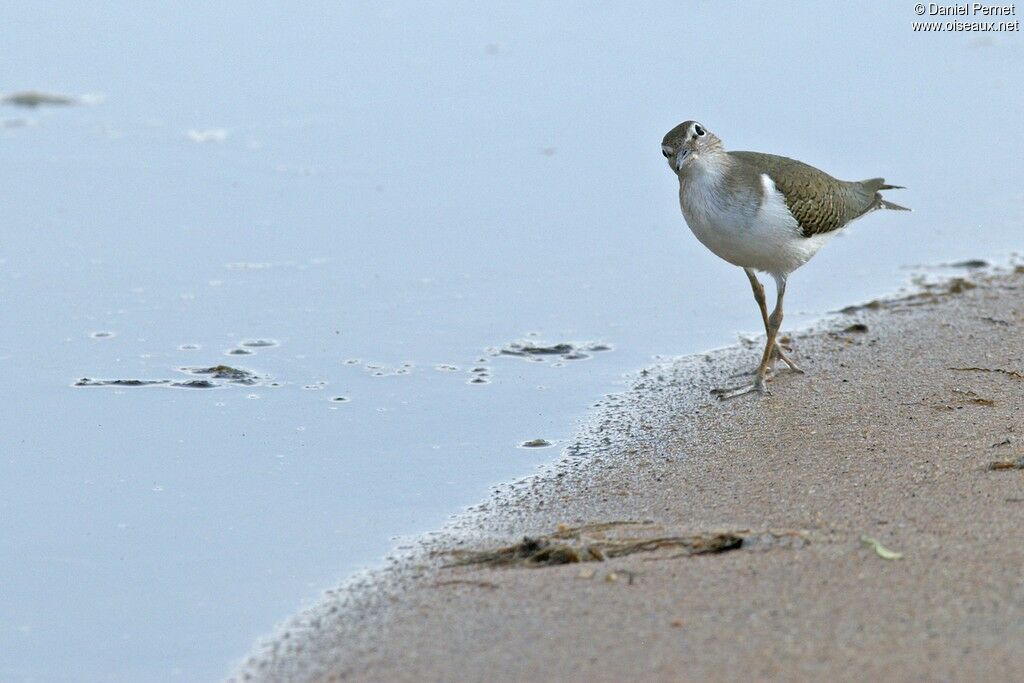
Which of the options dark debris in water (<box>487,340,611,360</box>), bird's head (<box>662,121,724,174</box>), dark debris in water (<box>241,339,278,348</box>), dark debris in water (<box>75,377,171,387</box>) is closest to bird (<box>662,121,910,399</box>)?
bird's head (<box>662,121,724,174</box>)

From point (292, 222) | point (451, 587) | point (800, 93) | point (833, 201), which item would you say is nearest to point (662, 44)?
point (800, 93)

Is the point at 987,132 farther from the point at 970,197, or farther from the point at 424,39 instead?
the point at 424,39

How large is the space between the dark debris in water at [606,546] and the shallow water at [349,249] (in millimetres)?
480

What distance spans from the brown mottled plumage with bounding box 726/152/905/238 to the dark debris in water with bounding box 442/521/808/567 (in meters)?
2.82

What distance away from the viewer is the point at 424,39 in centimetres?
1379

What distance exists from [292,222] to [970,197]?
4947 mm

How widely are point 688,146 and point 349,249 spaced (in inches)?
109

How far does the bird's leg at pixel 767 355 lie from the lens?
23.8 feet

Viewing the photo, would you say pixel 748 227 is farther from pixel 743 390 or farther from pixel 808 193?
pixel 743 390

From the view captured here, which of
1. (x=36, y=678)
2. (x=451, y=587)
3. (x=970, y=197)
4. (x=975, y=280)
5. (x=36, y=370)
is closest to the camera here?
(x=36, y=678)

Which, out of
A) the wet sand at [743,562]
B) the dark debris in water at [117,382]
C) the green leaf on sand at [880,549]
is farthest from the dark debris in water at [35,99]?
the green leaf on sand at [880,549]

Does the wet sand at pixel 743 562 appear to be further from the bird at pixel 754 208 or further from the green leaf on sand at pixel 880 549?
the bird at pixel 754 208

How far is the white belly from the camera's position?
7.34m

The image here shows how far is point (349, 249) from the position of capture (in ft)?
30.6
